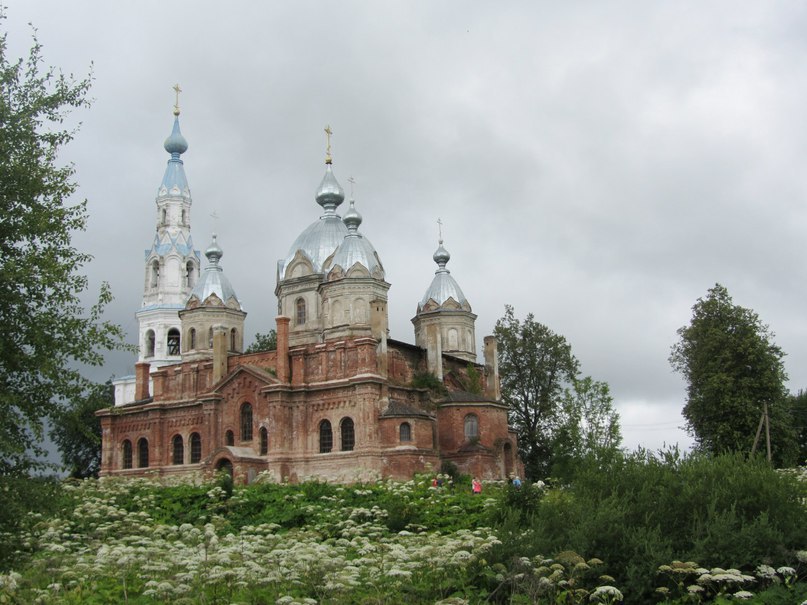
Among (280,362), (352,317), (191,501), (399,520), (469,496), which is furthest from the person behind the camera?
(352,317)

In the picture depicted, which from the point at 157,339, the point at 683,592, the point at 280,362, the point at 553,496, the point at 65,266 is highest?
the point at 157,339

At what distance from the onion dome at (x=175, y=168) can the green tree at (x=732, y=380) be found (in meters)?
36.0

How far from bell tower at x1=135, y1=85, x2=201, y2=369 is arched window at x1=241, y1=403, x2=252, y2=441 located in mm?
19479

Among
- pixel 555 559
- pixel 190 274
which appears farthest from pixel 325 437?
pixel 190 274

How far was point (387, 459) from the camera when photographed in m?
34.6

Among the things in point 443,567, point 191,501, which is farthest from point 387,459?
point 443,567

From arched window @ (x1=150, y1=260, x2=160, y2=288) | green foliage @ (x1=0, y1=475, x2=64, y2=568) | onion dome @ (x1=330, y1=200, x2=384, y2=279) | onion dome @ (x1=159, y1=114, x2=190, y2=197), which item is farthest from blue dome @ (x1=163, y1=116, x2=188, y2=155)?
green foliage @ (x1=0, y1=475, x2=64, y2=568)

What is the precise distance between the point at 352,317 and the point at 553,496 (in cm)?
2510

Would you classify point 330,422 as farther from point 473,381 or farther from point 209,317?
point 209,317

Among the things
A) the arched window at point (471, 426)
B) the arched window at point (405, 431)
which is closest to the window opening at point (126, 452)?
the arched window at point (405, 431)

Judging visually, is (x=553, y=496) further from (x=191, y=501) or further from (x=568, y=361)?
(x=568, y=361)

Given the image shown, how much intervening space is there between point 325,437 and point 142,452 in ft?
34.9

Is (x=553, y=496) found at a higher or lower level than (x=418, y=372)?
lower

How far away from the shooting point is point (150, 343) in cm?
5797
